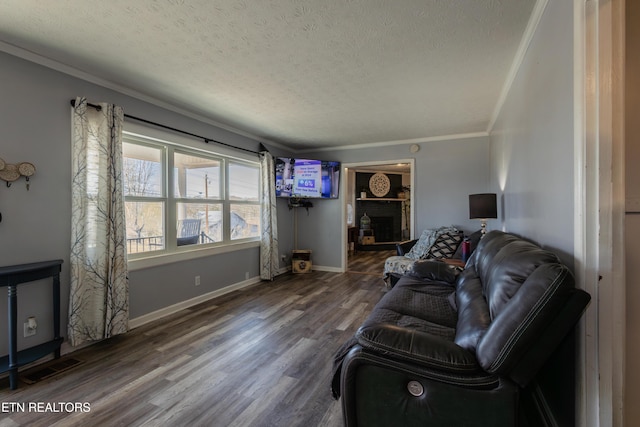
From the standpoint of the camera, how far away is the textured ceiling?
1.72 meters

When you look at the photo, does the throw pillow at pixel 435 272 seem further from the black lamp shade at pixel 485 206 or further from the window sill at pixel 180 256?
the window sill at pixel 180 256

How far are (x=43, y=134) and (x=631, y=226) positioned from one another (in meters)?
3.72

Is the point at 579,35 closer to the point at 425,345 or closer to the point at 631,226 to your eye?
the point at 631,226

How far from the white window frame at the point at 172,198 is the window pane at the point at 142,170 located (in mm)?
52

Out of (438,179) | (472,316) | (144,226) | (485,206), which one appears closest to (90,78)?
(144,226)

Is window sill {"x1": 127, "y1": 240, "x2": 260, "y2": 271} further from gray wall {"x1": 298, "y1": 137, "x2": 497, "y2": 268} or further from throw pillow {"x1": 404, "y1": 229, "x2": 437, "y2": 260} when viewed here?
throw pillow {"x1": 404, "y1": 229, "x2": 437, "y2": 260}

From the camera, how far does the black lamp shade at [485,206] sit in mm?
3105

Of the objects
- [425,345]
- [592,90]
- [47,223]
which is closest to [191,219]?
[47,223]

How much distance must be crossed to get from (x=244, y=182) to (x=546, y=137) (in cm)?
385

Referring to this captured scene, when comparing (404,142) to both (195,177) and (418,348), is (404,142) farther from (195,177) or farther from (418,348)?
(418,348)

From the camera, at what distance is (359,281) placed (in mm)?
4738

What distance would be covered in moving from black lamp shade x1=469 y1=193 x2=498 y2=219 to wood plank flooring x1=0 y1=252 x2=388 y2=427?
5.63 feet

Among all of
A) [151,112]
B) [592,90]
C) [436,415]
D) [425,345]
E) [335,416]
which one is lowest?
[335,416]

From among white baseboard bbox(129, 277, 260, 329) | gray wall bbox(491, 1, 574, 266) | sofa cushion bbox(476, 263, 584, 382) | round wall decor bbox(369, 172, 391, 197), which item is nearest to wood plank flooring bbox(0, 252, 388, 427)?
white baseboard bbox(129, 277, 260, 329)
